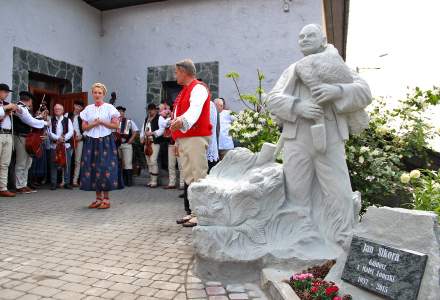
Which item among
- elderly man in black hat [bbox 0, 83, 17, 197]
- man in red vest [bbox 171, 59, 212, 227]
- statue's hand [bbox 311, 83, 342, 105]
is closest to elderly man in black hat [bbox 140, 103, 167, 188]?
elderly man in black hat [bbox 0, 83, 17, 197]

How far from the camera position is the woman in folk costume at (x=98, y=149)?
16.0 feet

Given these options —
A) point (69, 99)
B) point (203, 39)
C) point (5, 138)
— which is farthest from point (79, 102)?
point (203, 39)

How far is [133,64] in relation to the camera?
9344 millimetres

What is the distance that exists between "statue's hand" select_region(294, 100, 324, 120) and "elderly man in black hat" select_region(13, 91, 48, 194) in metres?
5.02

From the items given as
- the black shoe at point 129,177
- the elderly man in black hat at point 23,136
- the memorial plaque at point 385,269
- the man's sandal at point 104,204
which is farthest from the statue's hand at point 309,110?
the black shoe at point 129,177

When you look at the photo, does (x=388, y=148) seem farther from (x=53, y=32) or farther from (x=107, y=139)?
(x=53, y=32)

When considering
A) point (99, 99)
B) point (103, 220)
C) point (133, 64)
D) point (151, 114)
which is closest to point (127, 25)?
point (133, 64)

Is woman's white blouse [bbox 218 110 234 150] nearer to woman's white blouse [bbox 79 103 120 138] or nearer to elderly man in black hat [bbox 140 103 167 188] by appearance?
elderly man in black hat [bbox 140 103 167 188]

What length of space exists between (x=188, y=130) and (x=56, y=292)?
6.39 feet

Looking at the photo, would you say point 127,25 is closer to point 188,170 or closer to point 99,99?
point 99,99

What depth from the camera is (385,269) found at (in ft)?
6.36

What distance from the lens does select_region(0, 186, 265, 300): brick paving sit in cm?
250

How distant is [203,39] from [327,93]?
6.45m

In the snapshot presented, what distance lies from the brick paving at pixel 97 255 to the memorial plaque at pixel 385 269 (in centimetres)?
68
